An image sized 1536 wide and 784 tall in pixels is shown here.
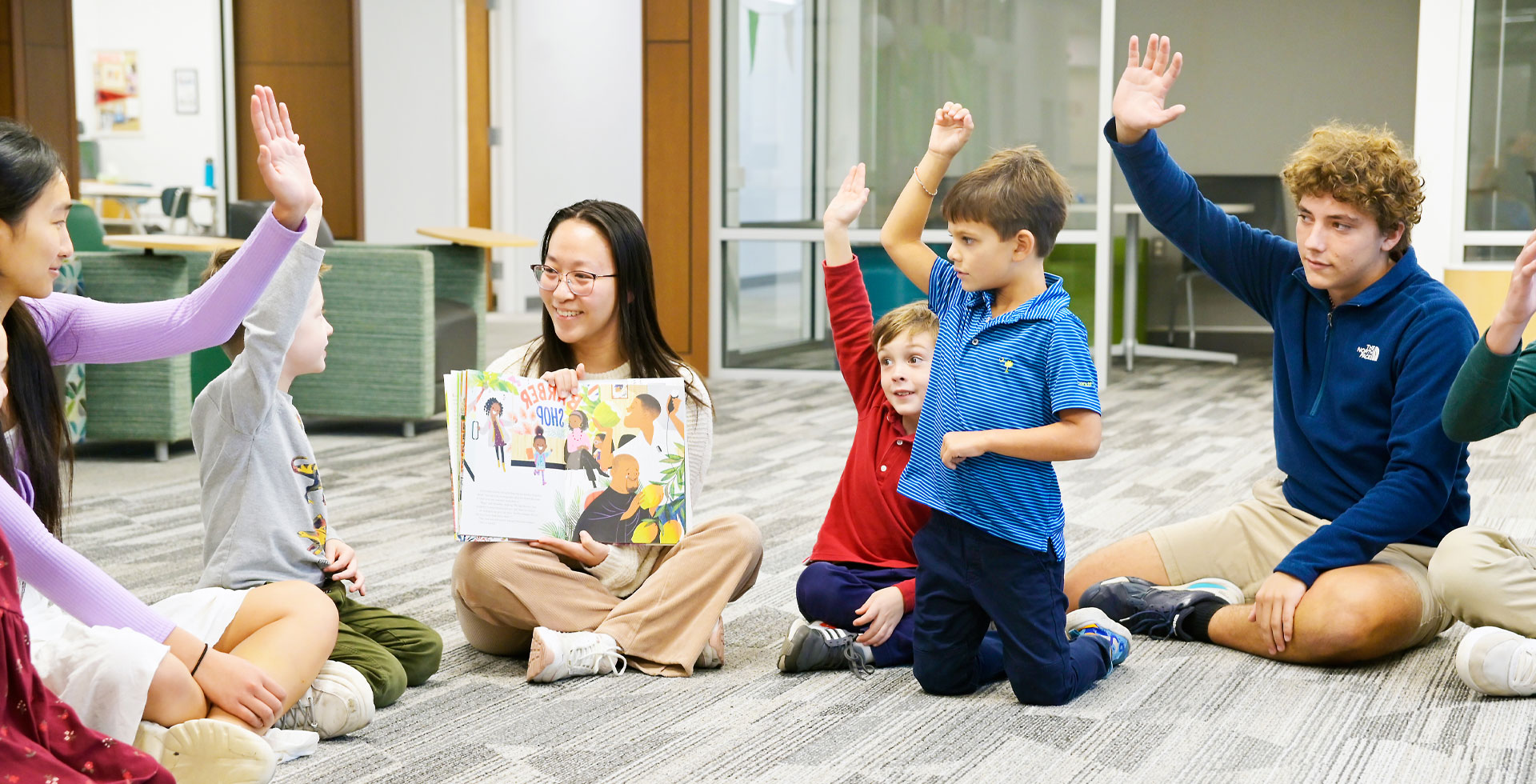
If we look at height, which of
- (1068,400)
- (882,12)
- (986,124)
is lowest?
(1068,400)

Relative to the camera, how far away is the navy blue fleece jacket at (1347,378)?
2.05 metres

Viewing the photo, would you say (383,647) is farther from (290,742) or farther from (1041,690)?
(1041,690)

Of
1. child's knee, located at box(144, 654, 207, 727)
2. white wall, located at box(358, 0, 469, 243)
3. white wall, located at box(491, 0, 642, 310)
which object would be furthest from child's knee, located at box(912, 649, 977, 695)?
white wall, located at box(491, 0, 642, 310)

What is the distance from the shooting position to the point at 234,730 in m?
1.47

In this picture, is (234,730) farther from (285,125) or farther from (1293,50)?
(1293,50)

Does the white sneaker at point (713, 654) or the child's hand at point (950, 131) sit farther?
the white sneaker at point (713, 654)

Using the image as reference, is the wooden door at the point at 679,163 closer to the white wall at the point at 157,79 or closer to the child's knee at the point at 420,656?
the child's knee at the point at 420,656

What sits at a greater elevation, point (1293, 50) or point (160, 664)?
point (1293, 50)

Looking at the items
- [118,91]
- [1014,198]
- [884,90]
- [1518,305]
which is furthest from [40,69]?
[118,91]

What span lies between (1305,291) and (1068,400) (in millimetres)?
691

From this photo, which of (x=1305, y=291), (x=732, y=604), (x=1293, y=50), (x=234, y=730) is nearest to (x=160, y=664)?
(x=234, y=730)

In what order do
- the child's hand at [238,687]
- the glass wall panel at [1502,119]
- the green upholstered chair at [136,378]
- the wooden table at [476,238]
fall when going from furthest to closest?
the glass wall panel at [1502,119] < the wooden table at [476,238] < the green upholstered chair at [136,378] < the child's hand at [238,687]

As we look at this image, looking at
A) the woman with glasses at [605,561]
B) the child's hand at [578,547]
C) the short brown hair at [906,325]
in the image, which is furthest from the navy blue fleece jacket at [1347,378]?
the child's hand at [578,547]

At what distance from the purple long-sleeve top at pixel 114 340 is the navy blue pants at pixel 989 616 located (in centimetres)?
95
